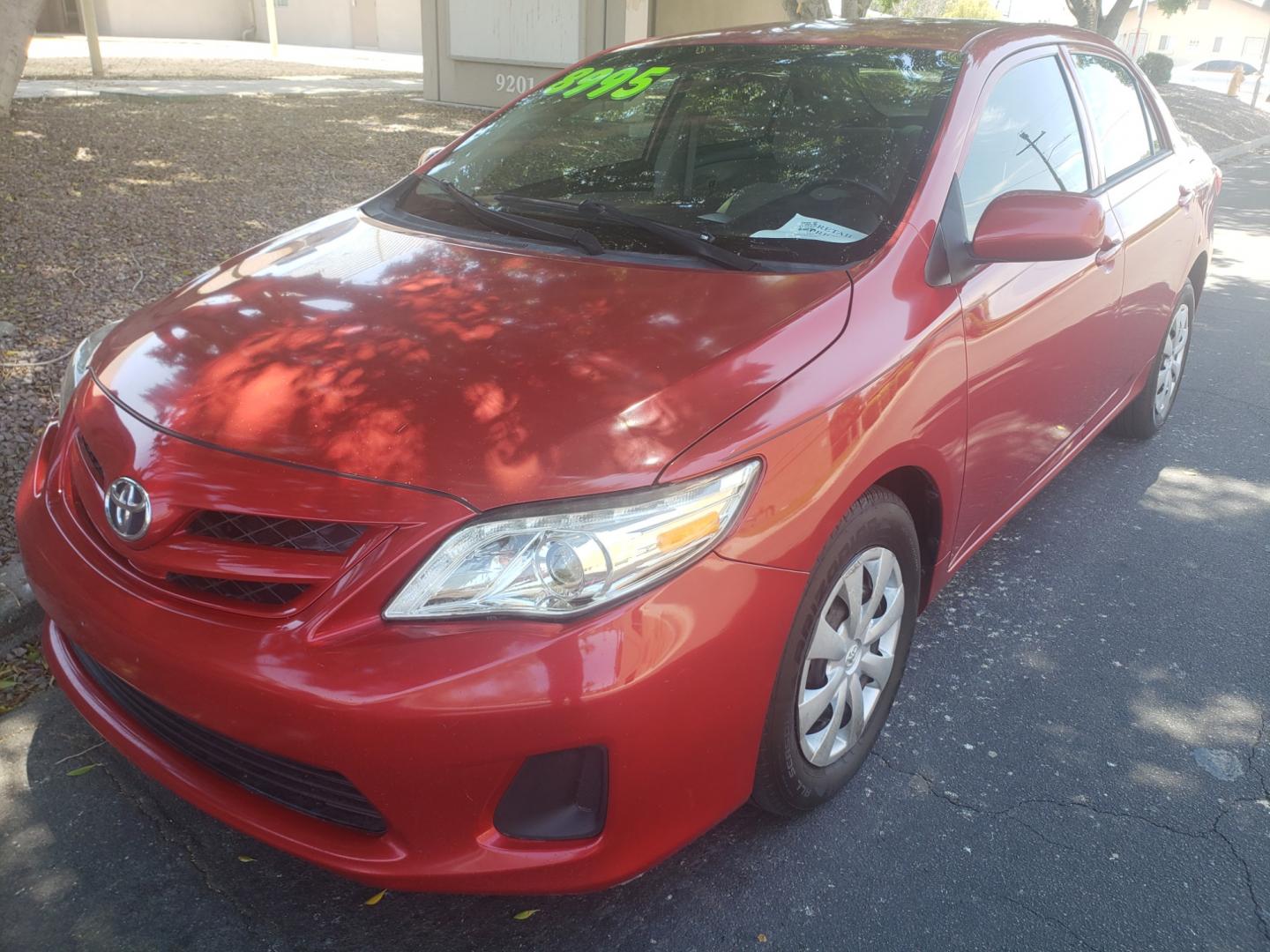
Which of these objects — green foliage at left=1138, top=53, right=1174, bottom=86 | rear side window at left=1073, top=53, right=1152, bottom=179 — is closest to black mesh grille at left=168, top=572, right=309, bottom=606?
rear side window at left=1073, top=53, right=1152, bottom=179

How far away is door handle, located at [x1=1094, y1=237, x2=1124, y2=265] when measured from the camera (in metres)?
3.33

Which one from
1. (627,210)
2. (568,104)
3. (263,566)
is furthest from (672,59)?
(263,566)

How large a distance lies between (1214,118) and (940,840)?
2268cm

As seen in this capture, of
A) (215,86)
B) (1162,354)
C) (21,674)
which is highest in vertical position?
(1162,354)

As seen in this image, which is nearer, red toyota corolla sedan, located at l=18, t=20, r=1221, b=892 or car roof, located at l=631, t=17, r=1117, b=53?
red toyota corolla sedan, located at l=18, t=20, r=1221, b=892

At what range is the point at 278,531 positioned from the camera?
1907 mm

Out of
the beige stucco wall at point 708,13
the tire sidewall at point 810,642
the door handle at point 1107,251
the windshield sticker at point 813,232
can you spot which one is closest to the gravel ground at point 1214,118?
the beige stucco wall at point 708,13

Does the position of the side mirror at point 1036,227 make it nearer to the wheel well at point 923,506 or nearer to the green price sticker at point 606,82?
the wheel well at point 923,506

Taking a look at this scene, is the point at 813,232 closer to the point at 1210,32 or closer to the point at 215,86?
the point at 215,86

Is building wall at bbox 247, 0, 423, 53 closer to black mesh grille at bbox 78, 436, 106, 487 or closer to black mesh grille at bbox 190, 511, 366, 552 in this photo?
black mesh grille at bbox 78, 436, 106, 487

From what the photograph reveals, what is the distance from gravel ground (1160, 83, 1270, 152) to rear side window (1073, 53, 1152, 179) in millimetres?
15412

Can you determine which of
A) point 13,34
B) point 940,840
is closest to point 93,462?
point 940,840

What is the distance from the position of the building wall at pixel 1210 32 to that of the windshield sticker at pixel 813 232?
7886 centimetres

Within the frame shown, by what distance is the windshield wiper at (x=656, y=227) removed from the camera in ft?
8.44
